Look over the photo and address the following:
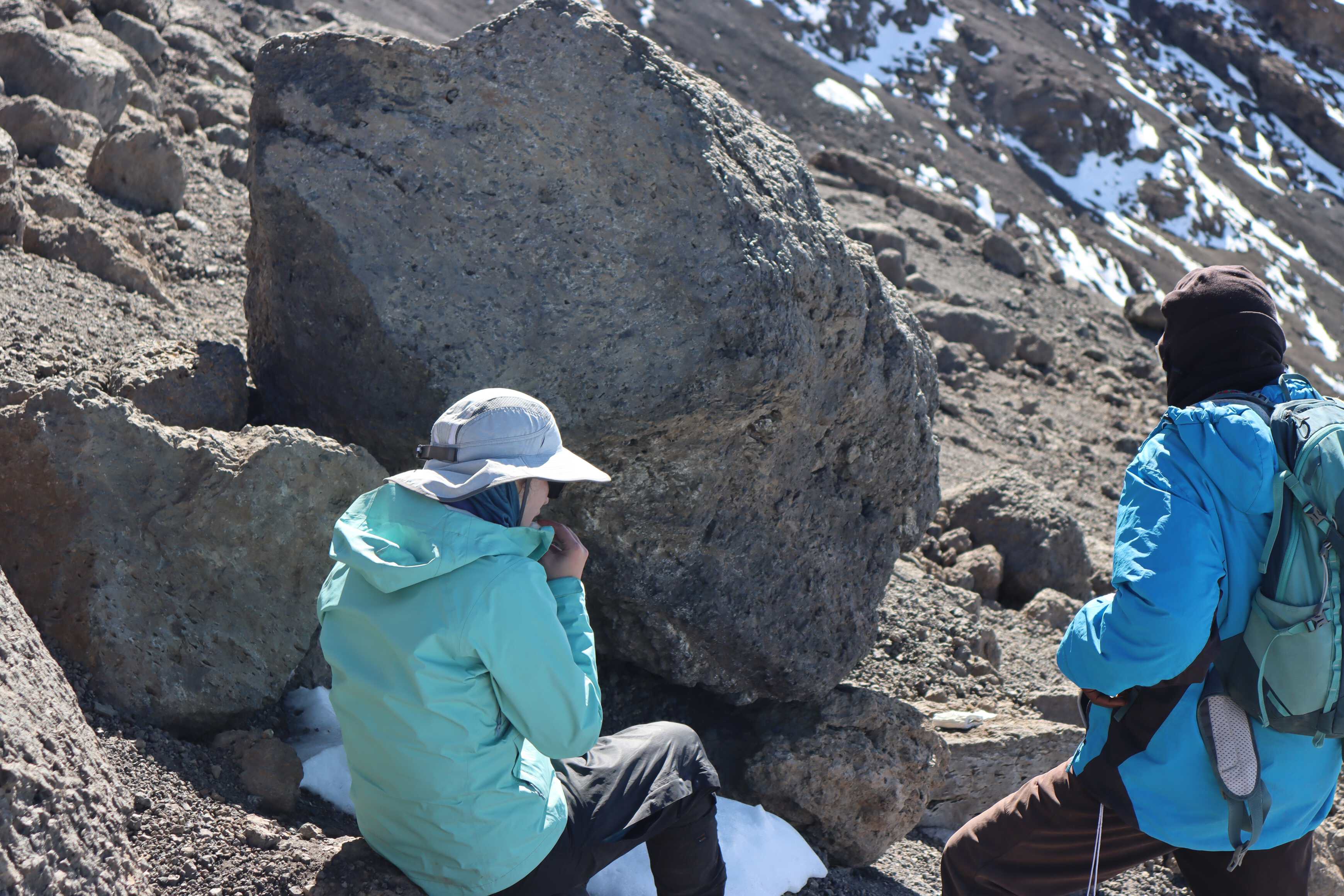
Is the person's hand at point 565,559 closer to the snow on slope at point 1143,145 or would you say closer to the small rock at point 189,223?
the small rock at point 189,223

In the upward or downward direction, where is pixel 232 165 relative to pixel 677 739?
A: downward

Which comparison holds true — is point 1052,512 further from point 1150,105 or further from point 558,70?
Result: point 1150,105

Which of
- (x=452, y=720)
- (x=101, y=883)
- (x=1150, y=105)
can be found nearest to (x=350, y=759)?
(x=452, y=720)

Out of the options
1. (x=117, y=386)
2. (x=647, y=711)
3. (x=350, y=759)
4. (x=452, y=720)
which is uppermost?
(x=452, y=720)

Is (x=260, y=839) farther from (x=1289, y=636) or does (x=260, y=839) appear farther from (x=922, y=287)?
(x=922, y=287)

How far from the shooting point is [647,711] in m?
4.45

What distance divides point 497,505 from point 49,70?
7.95 m

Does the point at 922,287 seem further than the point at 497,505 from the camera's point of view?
Yes

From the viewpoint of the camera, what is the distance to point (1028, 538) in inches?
290

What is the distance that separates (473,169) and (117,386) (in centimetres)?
158

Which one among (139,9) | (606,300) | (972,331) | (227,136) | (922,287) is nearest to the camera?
(606,300)

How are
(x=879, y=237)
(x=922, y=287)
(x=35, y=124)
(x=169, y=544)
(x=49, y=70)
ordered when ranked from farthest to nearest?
1. (x=879, y=237)
2. (x=922, y=287)
3. (x=49, y=70)
4. (x=35, y=124)
5. (x=169, y=544)

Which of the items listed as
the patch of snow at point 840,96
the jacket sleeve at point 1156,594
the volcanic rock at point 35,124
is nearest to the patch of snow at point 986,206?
the patch of snow at point 840,96

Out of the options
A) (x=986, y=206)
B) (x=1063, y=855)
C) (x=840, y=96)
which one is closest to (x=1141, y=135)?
(x=986, y=206)
